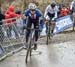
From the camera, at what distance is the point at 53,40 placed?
18.4 m

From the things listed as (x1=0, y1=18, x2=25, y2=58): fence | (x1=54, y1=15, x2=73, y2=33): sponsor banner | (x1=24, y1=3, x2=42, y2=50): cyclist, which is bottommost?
(x1=54, y1=15, x2=73, y2=33): sponsor banner

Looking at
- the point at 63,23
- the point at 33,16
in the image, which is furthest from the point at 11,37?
the point at 63,23

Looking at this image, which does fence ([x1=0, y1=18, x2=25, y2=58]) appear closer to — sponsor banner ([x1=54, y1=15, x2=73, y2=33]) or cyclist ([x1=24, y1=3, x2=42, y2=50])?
cyclist ([x1=24, y1=3, x2=42, y2=50])

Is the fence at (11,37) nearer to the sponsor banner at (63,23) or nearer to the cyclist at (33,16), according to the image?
the cyclist at (33,16)

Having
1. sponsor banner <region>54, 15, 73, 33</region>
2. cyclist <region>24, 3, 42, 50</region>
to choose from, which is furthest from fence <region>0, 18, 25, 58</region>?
sponsor banner <region>54, 15, 73, 33</region>

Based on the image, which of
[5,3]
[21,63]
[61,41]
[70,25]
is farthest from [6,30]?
[5,3]

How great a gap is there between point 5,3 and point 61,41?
13.3 metres

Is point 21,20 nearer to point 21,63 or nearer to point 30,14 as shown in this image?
point 30,14

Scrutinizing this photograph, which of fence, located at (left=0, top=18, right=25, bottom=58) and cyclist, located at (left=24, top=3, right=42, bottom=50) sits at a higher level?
cyclist, located at (left=24, top=3, right=42, bottom=50)

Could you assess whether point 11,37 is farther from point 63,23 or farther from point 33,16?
point 63,23

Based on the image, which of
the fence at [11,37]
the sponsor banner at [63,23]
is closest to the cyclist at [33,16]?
the fence at [11,37]

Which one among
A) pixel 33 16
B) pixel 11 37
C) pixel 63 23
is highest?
pixel 33 16

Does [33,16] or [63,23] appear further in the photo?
[63,23]

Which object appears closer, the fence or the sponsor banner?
the fence
